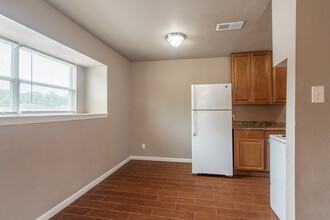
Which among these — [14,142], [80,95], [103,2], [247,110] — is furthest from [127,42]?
[247,110]

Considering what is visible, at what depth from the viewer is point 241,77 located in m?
3.31

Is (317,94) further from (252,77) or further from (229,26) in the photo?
(252,77)

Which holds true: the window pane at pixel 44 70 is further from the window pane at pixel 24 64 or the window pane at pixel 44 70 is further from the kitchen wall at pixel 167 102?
the kitchen wall at pixel 167 102

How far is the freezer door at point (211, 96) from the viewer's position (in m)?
2.88

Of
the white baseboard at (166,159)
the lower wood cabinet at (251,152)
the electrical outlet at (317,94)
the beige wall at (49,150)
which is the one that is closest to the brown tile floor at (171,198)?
the lower wood cabinet at (251,152)

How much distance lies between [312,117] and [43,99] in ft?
9.44

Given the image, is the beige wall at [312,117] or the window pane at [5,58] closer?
the beige wall at [312,117]

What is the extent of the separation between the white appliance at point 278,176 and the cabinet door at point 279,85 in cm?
168

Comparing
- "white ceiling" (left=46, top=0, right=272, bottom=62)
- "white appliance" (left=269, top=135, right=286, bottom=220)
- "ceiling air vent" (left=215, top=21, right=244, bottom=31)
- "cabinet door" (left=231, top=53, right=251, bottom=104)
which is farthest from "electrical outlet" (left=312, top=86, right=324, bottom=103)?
"cabinet door" (left=231, top=53, right=251, bottom=104)

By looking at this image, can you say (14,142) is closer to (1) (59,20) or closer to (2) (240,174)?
(1) (59,20)

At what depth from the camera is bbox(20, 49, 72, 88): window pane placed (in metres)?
1.85

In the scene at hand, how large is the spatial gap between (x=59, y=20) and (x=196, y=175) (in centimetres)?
315

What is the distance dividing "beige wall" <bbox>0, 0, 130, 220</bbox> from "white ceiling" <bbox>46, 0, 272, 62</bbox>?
23 centimetres

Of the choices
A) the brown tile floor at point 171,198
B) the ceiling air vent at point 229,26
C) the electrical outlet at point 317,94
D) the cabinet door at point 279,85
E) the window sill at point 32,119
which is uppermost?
the ceiling air vent at point 229,26
